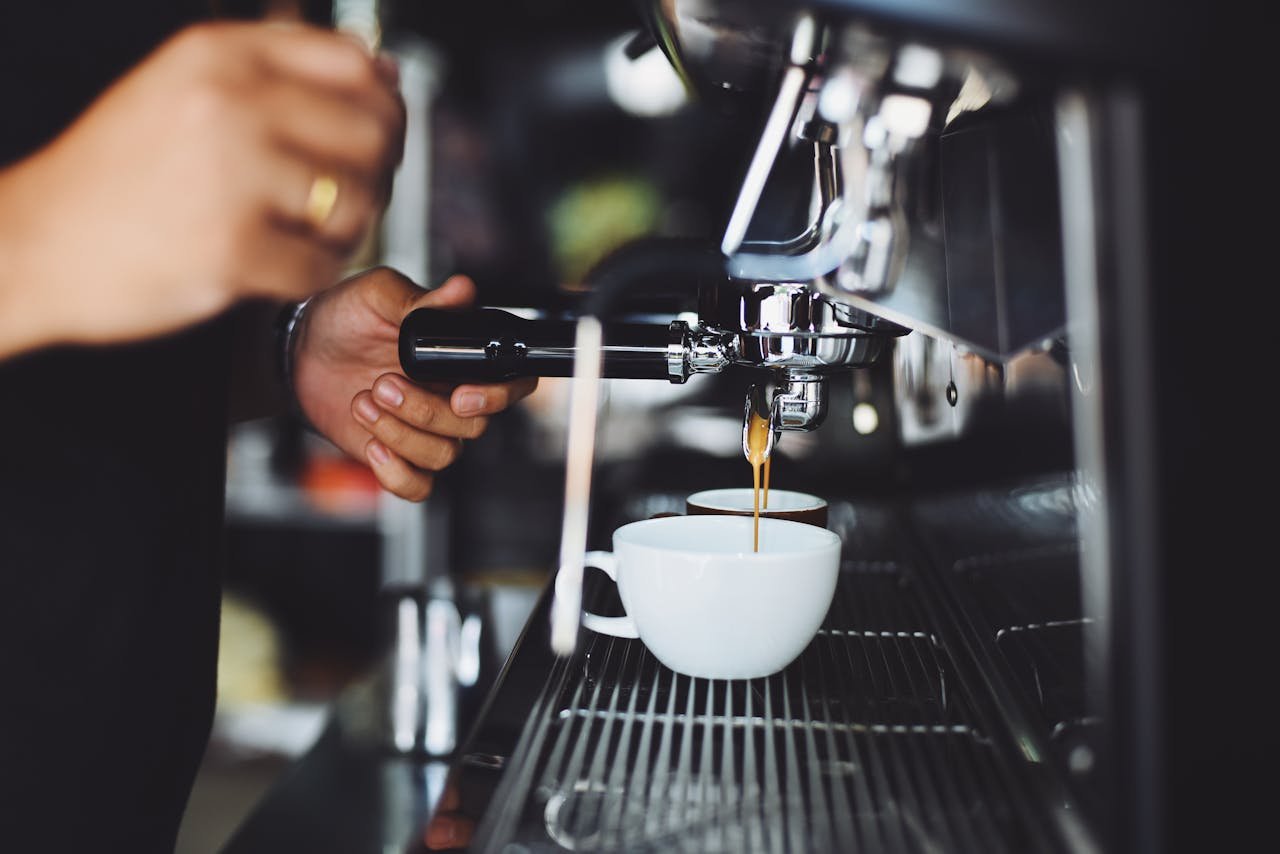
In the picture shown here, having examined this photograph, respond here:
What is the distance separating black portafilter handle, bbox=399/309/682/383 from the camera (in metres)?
0.66

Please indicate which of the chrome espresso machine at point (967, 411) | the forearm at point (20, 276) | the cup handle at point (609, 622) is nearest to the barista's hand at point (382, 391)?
the chrome espresso machine at point (967, 411)

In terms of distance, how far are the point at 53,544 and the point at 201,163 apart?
392 millimetres

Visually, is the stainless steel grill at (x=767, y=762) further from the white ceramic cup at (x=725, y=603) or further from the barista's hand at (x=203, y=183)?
the barista's hand at (x=203, y=183)

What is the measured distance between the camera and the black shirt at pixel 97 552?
0.63m

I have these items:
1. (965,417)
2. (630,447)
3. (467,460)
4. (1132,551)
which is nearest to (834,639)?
(965,417)

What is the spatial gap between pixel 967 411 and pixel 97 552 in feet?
2.06

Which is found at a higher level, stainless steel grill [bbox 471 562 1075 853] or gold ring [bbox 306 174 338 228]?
gold ring [bbox 306 174 338 228]

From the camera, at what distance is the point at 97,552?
2.16 feet

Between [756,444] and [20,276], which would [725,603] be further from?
[20,276]

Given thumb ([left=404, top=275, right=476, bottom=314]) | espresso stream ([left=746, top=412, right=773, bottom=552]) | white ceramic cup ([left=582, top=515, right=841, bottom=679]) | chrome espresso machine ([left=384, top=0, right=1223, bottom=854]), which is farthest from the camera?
thumb ([left=404, top=275, right=476, bottom=314])

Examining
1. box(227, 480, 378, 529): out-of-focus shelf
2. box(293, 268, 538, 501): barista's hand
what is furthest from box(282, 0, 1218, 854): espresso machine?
box(227, 480, 378, 529): out-of-focus shelf

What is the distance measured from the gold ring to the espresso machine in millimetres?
128

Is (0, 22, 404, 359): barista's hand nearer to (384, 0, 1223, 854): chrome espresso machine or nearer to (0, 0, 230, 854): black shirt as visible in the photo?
(384, 0, 1223, 854): chrome espresso machine

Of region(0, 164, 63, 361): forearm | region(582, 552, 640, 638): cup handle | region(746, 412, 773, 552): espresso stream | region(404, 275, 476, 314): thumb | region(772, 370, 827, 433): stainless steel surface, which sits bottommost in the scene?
region(582, 552, 640, 638): cup handle
